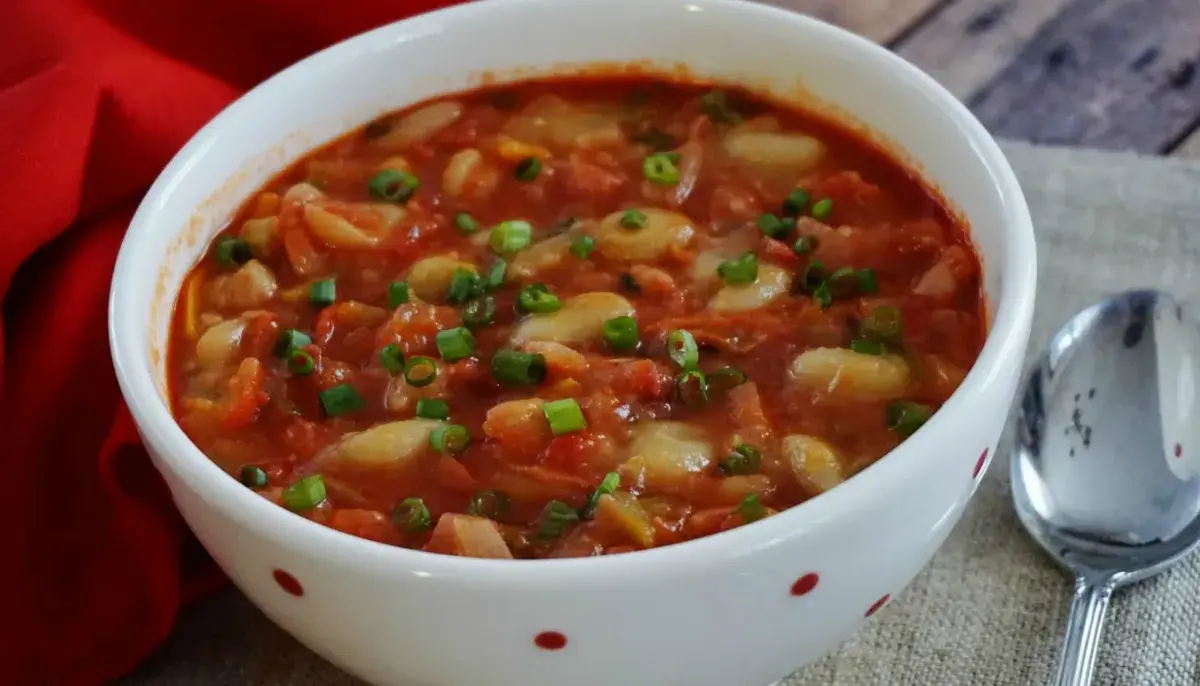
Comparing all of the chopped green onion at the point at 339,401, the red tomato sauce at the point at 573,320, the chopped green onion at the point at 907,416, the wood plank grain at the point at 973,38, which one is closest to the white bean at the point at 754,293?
the red tomato sauce at the point at 573,320

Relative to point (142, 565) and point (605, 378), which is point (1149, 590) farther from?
point (142, 565)

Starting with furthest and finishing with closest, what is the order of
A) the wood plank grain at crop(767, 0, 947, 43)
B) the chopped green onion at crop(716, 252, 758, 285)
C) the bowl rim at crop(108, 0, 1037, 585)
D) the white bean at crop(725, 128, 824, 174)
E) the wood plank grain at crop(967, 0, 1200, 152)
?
1. the wood plank grain at crop(767, 0, 947, 43)
2. the wood plank grain at crop(967, 0, 1200, 152)
3. the white bean at crop(725, 128, 824, 174)
4. the chopped green onion at crop(716, 252, 758, 285)
5. the bowl rim at crop(108, 0, 1037, 585)

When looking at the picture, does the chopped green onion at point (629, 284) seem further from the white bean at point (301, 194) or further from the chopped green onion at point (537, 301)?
the white bean at point (301, 194)

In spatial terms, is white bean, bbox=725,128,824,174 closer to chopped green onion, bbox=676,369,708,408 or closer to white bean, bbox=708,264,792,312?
white bean, bbox=708,264,792,312

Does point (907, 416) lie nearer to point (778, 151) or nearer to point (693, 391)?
point (693, 391)

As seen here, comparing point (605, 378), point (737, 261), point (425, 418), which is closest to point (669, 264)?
point (737, 261)

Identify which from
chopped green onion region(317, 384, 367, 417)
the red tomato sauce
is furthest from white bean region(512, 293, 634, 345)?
chopped green onion region(317, 384, 367, 417)
